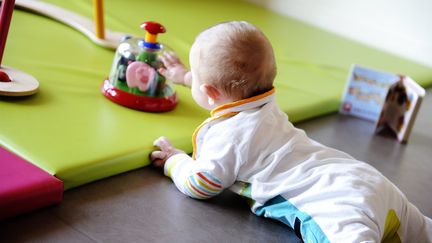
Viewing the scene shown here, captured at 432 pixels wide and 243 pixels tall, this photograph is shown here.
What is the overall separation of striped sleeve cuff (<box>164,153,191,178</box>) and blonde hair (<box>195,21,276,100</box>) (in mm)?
206

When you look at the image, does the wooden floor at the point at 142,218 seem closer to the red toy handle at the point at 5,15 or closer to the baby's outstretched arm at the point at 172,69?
the baby's outstretched arm at the point at 172,69

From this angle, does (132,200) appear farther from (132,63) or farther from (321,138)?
(321,138)

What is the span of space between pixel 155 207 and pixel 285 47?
5.29 ft

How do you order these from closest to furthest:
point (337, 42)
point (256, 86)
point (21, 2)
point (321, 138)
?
point (256, 86) < point (321, 138) < point (21, 2) < point (337, 42)

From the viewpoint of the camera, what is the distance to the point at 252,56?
123cm

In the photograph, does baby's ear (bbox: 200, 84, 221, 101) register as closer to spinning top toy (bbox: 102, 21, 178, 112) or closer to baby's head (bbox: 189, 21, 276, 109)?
baby's head (bbox: 189, 21, 276, 109)

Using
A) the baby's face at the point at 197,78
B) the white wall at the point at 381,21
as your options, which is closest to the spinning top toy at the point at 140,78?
the baby's face at the point at 197,78

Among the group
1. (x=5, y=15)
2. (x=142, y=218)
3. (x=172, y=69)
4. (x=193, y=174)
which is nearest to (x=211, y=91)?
(x=193, y=174)

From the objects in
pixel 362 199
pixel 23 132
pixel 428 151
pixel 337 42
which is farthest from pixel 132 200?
pixel 337 42

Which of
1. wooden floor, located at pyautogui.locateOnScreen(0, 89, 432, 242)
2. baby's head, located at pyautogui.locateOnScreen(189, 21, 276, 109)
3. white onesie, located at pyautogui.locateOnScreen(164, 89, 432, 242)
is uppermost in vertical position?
baby's head, located at pyautogui.locateOnScreen(189, 21, 276, 109)

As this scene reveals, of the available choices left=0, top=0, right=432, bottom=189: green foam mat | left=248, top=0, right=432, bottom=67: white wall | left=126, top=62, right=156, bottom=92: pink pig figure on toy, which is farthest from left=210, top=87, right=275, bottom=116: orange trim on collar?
left=248, top=0, right=432, bottom=67: white wall

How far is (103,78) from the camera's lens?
1809 mm

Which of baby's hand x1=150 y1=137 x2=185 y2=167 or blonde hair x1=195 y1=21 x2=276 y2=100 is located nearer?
blonde hair x1=195 y1=21 x2=276 y2=100

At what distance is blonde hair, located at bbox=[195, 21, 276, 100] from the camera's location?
1230 mm
